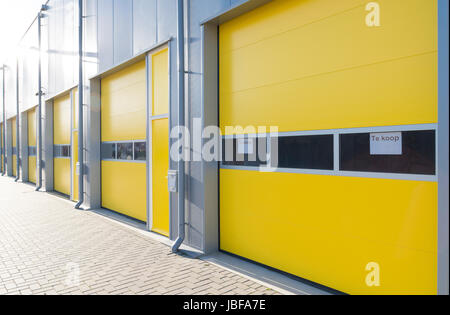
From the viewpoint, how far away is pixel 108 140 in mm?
10039

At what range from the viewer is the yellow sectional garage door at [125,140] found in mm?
8375

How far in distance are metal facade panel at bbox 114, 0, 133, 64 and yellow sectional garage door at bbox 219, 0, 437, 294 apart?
3.42 metres

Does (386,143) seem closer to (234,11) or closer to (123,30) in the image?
(234,11)

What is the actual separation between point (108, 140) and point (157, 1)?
4.66 metres

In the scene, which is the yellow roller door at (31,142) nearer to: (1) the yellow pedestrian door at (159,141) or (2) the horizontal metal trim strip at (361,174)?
(1) the yellow pedestrian door at (159,141)

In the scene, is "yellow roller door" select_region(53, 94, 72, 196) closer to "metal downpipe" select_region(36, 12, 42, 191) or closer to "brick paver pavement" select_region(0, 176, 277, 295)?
"metal downpipe" select_region(36, 12, 42, 191)

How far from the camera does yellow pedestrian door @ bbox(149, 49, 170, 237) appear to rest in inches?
279

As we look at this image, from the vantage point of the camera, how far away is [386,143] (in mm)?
3629

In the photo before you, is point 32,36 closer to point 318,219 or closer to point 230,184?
point 230,184

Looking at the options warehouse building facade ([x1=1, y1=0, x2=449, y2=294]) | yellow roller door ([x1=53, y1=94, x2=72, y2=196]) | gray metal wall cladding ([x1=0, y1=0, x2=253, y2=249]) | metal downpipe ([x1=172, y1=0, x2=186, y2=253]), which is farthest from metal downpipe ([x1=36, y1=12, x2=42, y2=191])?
metal downpipe ([x1=172, y1=0, x2=186, y2=253])

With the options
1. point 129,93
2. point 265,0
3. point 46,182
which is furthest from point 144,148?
point 46,182

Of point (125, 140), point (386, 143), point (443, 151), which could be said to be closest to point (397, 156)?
point (386, 143)

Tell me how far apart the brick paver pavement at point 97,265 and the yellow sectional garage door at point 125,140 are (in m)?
1.08

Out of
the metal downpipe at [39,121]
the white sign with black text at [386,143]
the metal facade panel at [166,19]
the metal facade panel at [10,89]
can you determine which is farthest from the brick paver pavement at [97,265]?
the metal facade panel at [10,89]
